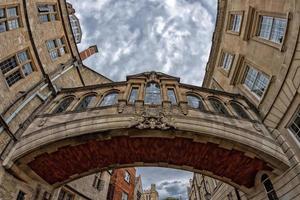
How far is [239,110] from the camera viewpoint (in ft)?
43.5

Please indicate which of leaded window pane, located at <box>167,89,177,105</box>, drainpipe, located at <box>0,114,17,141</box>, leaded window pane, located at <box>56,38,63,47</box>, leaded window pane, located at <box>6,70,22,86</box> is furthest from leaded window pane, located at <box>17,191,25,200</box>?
leaded window pane, located at <box>56,38,63,47</box>

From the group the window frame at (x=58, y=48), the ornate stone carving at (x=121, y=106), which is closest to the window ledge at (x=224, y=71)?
the ornate stone carving at (x=121, y=106)

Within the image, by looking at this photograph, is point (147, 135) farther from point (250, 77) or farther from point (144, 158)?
point (250, 77)

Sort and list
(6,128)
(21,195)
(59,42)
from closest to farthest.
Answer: (6,128)
(21,195)
(59,42)

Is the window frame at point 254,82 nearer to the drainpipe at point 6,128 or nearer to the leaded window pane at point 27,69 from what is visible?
the drainpipe at point 6,128

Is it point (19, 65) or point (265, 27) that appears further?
point (265, 27)

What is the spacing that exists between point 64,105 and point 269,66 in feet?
43.7

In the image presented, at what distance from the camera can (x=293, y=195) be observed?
30.2ft

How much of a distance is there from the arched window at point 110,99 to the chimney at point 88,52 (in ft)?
70.6

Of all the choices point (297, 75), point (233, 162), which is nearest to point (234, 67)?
point (297, 75)

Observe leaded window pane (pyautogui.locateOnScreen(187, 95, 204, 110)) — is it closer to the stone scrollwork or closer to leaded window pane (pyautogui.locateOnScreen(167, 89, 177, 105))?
leaded window pane (pyautogui.locateOnScreen(167, 89, 177, 105))

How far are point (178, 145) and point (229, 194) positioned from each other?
7.59m

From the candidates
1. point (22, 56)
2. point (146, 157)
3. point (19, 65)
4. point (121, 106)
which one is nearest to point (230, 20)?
point (121, 106)

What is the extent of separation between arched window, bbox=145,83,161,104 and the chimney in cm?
2220
